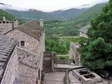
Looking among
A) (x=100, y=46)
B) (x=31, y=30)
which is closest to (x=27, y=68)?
(x=100, y=46)

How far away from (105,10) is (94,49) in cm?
411

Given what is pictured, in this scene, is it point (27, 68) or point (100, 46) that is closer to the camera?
point (27, 68)

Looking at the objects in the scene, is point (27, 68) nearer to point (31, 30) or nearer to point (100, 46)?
point (100, 46)

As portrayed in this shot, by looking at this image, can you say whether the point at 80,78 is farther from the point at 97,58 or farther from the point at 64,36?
the point at 64,36

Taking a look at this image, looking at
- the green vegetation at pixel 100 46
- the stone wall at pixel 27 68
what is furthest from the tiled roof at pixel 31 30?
the stone wall at pixel 27 68

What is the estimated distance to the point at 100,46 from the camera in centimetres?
1472

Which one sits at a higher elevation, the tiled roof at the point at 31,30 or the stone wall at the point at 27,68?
the tiled roof at the point at 31,30

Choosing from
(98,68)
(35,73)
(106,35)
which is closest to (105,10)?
(106,35)

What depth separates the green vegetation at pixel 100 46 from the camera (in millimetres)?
14695

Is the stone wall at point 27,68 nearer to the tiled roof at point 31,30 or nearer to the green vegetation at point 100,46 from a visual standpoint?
the tiled roof at point 31,30

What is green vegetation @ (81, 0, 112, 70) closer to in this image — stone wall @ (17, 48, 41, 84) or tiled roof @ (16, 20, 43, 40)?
tiled roof @ (16, 20, 43, 40)

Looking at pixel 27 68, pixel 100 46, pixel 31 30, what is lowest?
pixel 27 68

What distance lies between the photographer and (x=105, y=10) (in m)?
17.0

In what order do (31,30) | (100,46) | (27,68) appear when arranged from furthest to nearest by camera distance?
(31,30) < (100,46) < (27,68)
